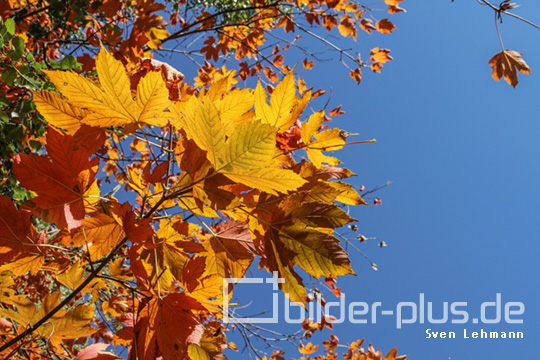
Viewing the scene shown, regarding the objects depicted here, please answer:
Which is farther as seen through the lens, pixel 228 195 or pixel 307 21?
pixel 307 21

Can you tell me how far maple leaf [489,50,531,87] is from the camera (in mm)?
1515

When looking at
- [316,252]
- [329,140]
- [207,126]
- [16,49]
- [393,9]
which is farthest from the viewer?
[393,9]

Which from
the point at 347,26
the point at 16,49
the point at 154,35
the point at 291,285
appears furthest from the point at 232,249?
the point at 347,26

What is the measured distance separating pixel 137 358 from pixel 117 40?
1747 mm

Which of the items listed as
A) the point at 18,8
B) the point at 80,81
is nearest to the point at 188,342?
the point at 80,81

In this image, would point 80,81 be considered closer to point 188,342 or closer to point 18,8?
point 188,342

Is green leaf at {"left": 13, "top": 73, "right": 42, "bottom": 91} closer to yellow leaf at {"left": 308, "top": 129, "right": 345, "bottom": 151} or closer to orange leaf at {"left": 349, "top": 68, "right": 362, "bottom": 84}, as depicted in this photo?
yellow leaf at {"left": 308, "top": 129, "right": 345, "bottom": 151}

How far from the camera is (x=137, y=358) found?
2.18ft

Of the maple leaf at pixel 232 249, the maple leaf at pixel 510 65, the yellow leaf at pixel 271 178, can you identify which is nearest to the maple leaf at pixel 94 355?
the maple leaf at pixel 232 249

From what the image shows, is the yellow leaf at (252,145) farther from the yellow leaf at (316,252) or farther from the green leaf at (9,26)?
the green leaf at (9,26)

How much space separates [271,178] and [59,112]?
1.48 ft

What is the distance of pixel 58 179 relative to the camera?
22.8 inches

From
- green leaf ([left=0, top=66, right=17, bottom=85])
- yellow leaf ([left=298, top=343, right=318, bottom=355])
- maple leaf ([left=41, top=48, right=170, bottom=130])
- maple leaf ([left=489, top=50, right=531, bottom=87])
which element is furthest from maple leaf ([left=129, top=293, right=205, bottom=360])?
yellow leaf ([left=298, top=343, right=318, bottom=355])

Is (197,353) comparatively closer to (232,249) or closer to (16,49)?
(232,249)
